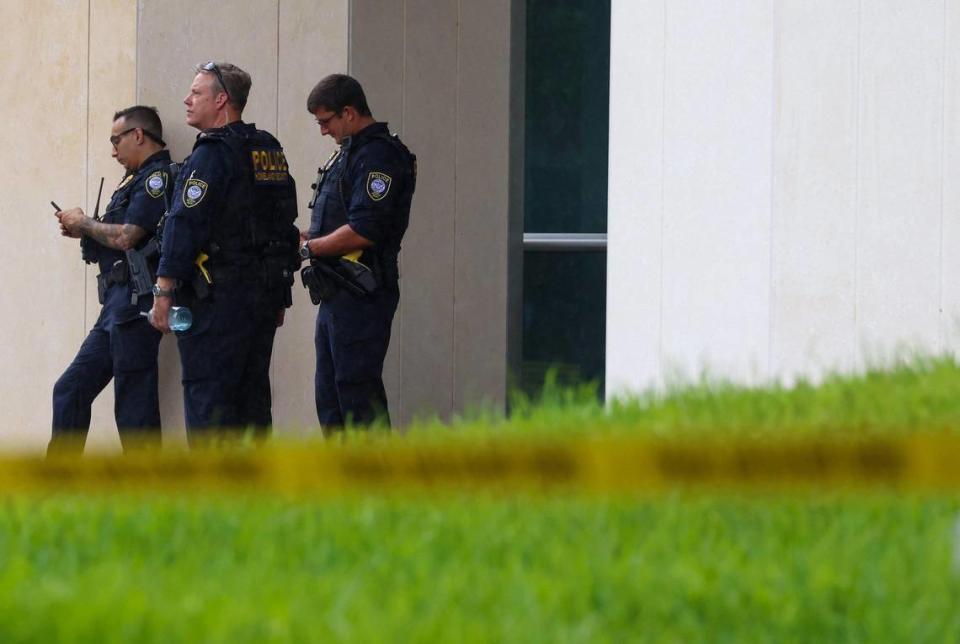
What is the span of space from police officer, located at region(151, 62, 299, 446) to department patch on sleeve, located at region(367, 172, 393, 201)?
14.0 inches

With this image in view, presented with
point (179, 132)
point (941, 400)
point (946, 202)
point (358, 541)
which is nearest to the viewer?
point (358, 541)

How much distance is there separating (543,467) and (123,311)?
18.5 feet

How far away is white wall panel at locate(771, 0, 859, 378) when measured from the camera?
5.69 m

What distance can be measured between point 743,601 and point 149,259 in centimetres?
604

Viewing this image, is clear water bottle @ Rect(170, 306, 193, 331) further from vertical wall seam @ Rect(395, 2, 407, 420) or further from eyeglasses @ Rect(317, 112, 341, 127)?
vertical wall seam @ Rect(395, 2, 407, 420)

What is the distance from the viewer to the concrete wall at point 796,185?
558 centimetres

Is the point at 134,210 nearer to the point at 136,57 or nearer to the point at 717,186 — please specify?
the point at 136,57

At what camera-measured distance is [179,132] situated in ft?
→ 30.5

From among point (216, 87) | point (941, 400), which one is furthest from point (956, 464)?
point (216, 87)

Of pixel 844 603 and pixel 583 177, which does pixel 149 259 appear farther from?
pixel 844 603

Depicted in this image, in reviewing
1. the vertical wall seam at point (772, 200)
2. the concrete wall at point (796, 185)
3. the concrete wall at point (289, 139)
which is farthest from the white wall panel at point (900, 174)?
the concrete wall at point (289, 139)

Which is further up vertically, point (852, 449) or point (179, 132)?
point (179, 132)

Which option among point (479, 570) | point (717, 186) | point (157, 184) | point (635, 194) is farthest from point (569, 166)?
point (479, 570)

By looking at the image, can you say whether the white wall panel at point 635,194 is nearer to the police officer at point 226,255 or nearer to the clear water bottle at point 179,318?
the police officer at point 226,255
